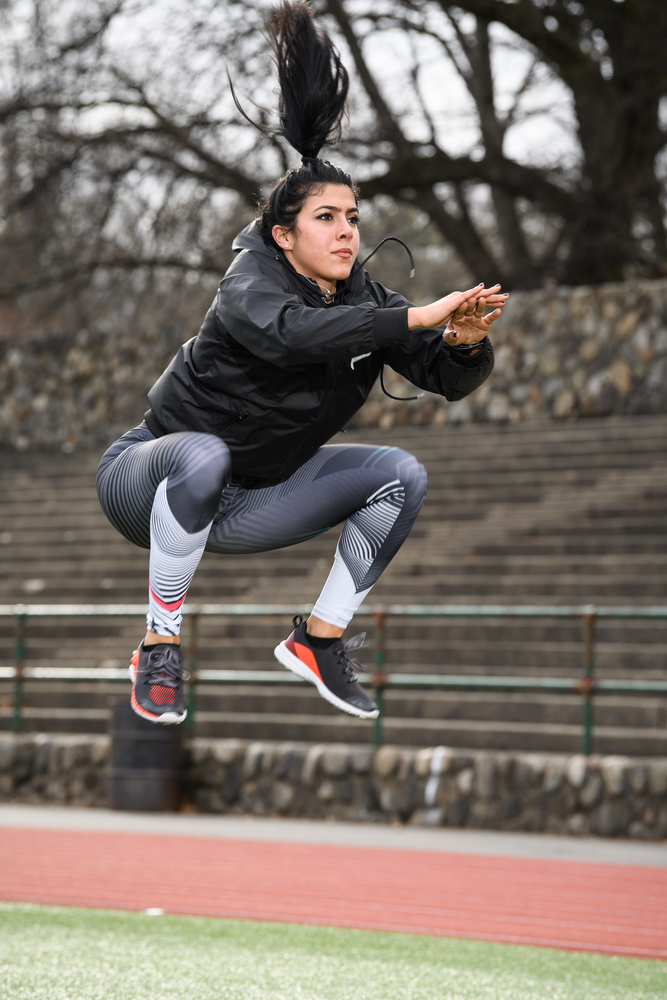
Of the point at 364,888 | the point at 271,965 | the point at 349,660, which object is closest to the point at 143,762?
the point at 364,888

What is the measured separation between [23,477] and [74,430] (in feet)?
7.05

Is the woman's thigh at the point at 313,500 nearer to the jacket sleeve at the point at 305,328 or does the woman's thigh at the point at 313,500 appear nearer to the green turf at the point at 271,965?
the jacket sleeve at the point at 305,328

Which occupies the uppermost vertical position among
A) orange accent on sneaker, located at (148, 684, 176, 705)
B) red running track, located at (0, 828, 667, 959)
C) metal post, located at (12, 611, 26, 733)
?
orange accent on sneaker, located at (148, 684, 176, 705)

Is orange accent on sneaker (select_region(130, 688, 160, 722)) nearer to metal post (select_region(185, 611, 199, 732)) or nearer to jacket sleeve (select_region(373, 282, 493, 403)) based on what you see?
jacket sleeve (select_region(373, 282, 493, 403))

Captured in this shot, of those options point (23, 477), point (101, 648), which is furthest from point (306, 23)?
point (23, 477)

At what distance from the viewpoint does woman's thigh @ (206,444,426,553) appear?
12.6 ft

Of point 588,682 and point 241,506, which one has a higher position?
point 241,506

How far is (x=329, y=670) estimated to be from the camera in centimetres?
392

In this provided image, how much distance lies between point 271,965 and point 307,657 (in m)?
2.35

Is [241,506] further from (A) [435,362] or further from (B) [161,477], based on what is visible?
(A) [435,362]

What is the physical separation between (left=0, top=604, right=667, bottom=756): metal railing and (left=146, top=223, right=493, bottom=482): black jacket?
17.8 ft

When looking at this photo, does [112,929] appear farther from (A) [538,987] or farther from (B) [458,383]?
(B) [458,383]

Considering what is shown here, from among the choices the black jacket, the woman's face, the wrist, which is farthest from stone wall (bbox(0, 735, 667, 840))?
the wrist

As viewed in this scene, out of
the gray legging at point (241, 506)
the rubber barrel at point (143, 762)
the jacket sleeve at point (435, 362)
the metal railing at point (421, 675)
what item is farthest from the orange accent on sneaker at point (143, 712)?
the rubber barrel at point (143, 762)
